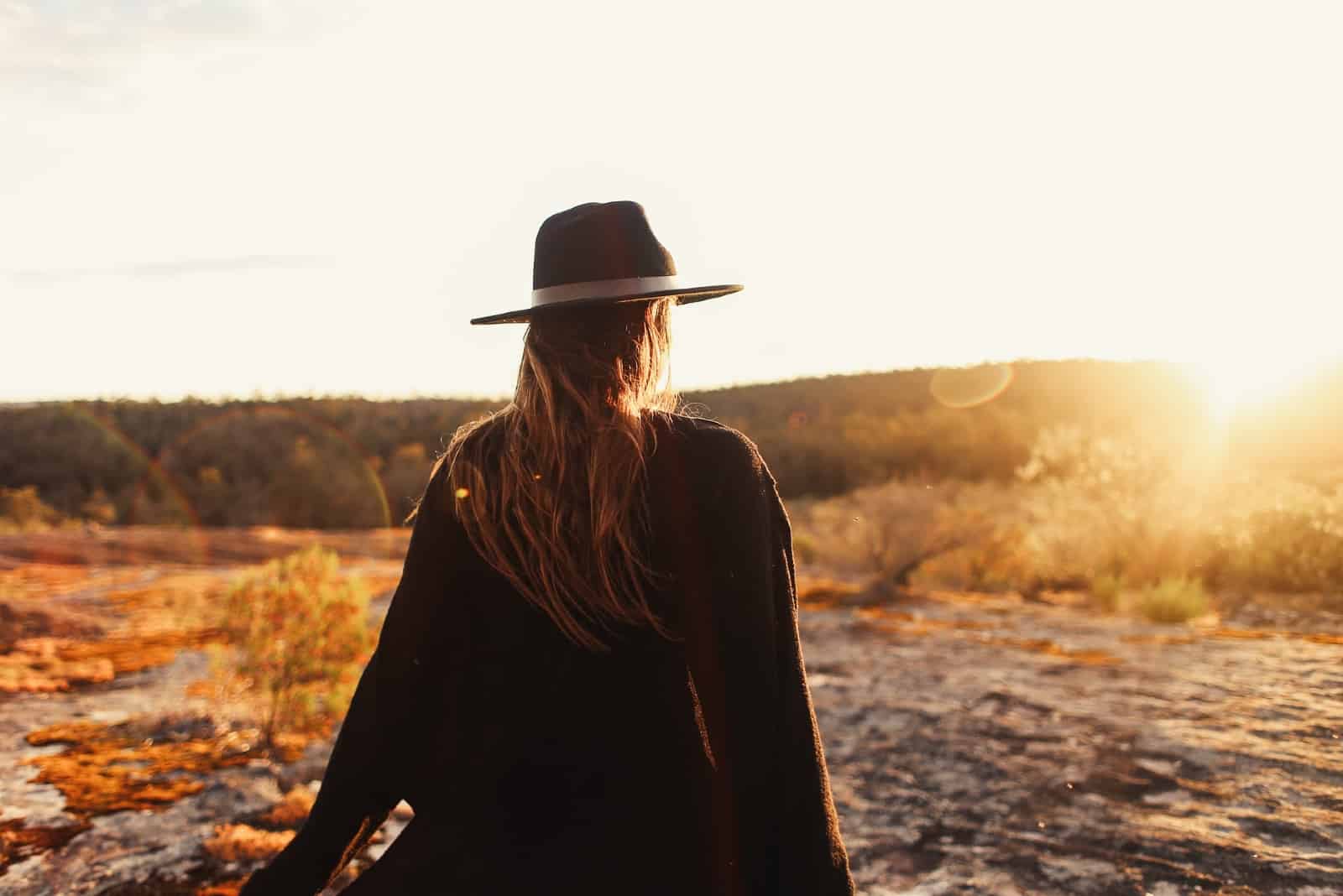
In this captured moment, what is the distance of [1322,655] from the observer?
507 centimetres

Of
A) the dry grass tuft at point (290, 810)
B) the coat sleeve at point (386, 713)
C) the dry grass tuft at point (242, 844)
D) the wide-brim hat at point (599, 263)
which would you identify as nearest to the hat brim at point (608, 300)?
the wide-brim hat at point (599, 263)

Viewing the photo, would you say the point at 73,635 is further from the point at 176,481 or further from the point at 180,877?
the point at 176,481

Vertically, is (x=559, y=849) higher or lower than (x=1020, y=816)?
higher

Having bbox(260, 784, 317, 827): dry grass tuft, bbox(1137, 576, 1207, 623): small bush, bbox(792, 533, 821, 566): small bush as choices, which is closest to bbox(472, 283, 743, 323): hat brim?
bbox(260, 784, 317, 827): dry grass tuft

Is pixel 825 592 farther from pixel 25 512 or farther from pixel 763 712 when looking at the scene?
pixel 25 512

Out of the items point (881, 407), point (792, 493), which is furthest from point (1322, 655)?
point (881, 407)

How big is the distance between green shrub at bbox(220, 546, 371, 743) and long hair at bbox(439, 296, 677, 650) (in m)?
3.71

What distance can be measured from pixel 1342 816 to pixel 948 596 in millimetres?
5946

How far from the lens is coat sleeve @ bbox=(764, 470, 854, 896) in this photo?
139 cm

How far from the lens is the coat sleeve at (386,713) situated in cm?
149

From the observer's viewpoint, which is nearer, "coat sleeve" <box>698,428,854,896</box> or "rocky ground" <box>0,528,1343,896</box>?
"coat sleeve" <box>698,428,854,896</box>

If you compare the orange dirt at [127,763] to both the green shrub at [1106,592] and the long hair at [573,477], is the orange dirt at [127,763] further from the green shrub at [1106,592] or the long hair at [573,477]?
the green shrub at [1106,592]

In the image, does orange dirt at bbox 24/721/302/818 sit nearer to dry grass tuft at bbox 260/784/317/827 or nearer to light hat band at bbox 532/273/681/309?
dry grass tuft at bbox 260/784/317/827

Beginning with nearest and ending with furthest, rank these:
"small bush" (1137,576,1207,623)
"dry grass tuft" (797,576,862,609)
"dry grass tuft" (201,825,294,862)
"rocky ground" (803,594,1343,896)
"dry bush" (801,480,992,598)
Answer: "rocky ground" (803,594,1343,896) → "dry grass tuft" (201,825,294,862) → "small bush" (1137,576,1207,623) → "dry grass tuft" (797,576,862,609) → "dry bush" (801,480,992,598)
